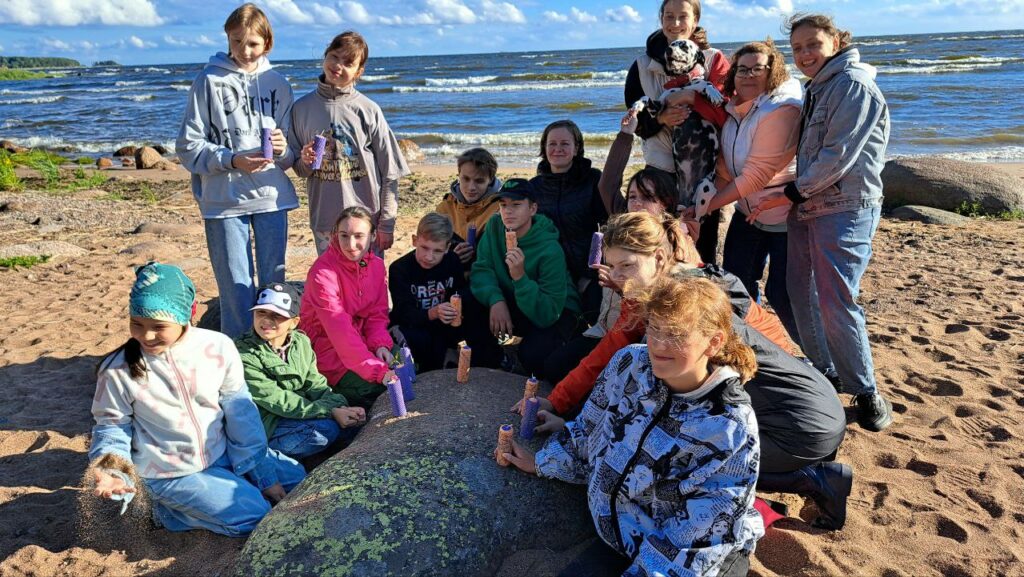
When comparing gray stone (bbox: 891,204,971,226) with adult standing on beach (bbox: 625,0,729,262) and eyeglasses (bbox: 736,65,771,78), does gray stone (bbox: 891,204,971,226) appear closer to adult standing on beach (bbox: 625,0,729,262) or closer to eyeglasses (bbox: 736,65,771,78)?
adult standing on beach (bbox: 625,0,729,262)

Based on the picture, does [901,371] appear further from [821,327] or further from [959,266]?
[959,266]

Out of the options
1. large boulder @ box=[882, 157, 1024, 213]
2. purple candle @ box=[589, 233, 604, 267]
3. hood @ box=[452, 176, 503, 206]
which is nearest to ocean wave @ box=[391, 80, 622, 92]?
large boulder @ box=[882, 157, 1024, 213]

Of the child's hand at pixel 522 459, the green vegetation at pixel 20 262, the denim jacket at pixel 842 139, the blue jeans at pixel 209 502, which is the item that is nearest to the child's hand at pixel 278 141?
the blue jeans at pixel 209 502

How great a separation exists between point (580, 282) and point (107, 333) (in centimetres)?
382

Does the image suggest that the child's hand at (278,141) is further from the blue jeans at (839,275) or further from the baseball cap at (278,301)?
the blue jeans at (839,275)

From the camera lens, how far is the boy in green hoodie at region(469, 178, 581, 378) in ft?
14.8

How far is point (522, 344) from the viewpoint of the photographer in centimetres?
462

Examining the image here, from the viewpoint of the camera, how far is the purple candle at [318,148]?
4.41 m

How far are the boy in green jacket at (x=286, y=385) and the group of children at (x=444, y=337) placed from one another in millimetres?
12

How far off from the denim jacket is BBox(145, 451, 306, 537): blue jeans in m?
3.27

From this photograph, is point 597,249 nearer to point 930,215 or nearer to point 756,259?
point 756,259

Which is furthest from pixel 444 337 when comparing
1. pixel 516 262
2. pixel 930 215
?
pixel 930 215

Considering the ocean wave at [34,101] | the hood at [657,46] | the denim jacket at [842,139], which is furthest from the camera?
the ocean wave at [34,101]

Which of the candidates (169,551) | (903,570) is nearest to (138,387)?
(169,551)
